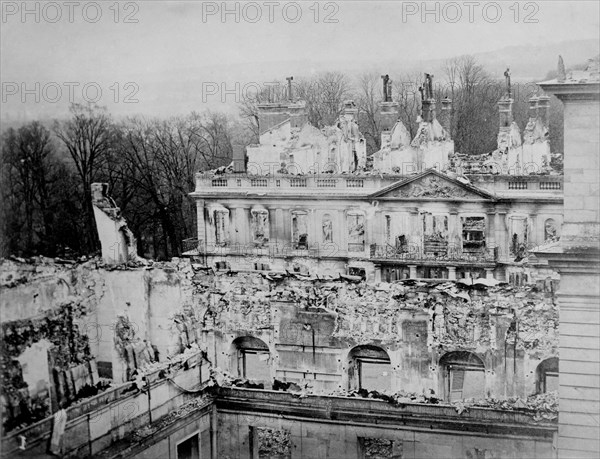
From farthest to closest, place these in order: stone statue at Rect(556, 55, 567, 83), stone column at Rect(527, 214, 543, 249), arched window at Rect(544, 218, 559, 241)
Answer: stone column at Rect(527, 214, 543, 249), arched window at Rect(544, 218, 559, 241), stone statue at Rect(556, 55, 567, 83)

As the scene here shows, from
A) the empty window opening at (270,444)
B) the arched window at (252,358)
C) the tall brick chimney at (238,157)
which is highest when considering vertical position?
the tall brick chimney at (238,157)

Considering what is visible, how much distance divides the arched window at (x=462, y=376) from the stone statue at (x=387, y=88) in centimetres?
214

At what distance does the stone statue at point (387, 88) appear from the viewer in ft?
28.0

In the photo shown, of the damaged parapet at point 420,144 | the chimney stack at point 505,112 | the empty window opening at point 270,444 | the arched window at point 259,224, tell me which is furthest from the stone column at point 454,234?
the empty window opening at point 270,444

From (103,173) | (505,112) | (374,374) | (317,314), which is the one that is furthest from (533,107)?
(103,173)

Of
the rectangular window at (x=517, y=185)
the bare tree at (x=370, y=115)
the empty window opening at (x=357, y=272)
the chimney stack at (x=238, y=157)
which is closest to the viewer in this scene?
the rectangular window at (x=517, y=185)

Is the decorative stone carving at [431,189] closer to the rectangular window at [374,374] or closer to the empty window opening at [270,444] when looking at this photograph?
the rectangular window at [374,374]

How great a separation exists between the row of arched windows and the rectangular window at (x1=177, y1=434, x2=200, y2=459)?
688 mm

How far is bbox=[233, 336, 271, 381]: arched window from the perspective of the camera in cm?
910

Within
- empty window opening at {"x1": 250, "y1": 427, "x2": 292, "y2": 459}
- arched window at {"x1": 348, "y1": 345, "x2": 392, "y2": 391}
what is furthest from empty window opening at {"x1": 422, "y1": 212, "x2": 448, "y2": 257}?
empty window opening at {"x1": 250, "y1": 427, "x2": 292, "y2": 459}

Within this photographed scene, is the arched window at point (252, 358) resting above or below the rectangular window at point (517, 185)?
below

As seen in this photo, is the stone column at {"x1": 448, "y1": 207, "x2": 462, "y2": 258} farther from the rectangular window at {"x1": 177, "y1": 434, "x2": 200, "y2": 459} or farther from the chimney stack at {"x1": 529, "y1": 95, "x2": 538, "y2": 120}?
the rectangular window at {"x1": 177, "y1": 434, "x2": 200, "y2": 459}

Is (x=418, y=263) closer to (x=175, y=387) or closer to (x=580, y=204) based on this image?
(x=580, y=204)

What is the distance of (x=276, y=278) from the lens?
8.93m
